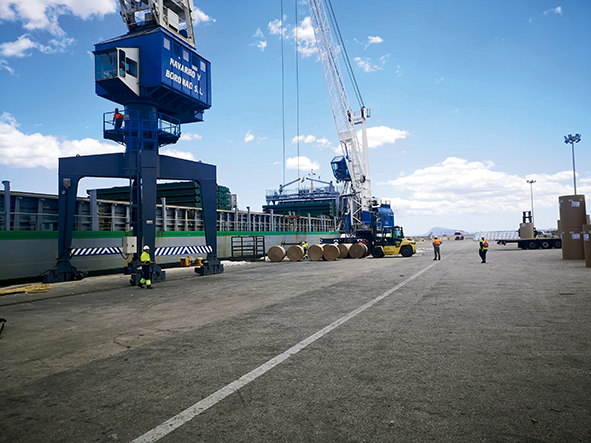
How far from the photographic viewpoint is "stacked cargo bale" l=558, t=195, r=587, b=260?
21.2 metres

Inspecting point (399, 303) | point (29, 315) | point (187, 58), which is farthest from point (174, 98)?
point (399, 303)

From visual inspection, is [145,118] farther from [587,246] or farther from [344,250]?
[587,246]

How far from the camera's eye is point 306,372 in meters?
4.66

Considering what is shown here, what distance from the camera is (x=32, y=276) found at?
17.7 metres

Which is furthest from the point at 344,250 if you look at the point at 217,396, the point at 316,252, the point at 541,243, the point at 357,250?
the point at 217,396

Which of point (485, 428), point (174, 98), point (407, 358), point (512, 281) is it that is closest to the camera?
point (485, 428)

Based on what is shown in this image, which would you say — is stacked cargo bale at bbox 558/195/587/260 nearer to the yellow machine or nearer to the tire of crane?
the yellow machine

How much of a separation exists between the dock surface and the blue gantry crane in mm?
8355

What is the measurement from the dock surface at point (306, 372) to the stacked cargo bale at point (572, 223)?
14.6 m

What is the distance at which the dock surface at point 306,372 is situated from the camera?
3342 mm

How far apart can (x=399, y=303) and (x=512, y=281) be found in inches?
236

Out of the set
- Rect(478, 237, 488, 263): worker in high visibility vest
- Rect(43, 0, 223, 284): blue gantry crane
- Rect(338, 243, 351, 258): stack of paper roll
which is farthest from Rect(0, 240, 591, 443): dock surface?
Rect(338, 243, 351, 258): stack of paper roll

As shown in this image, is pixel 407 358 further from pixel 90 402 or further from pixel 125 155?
pixel 125 155

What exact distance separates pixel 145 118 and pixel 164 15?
549cm
